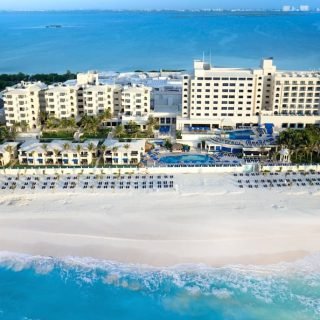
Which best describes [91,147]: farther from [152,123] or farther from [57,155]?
[152,123]

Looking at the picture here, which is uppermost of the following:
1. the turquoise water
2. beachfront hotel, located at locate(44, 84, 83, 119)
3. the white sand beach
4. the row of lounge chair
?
beachfront hotel, located at locate(44, 84, 83, 119)

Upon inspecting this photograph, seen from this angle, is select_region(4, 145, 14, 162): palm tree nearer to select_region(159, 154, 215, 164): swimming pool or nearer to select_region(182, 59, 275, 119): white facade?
select_region(159, 154, 215, 164): swimming pool

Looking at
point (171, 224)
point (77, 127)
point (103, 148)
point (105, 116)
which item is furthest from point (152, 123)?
point (171, 224)

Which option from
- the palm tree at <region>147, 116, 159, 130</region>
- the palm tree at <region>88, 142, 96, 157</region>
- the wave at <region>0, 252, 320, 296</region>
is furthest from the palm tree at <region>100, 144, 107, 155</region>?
the wave at <region>0, 252, 320, 296</region>

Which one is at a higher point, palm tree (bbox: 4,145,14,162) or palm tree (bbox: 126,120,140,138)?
palm tree (bbox: 126,120,140,138)

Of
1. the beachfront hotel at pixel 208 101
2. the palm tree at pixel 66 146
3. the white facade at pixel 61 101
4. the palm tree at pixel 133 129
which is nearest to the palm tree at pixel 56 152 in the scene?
the palm tree at pixel 66 146

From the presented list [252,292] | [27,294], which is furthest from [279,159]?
[27,294]
